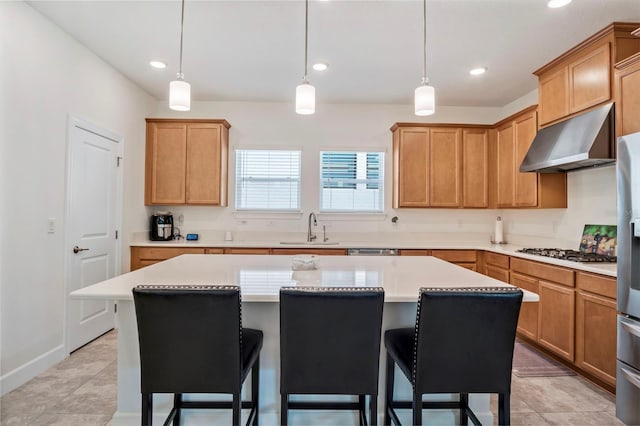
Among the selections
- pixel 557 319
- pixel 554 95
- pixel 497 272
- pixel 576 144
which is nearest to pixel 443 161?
pixel 554 95

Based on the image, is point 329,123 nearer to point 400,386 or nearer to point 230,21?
point 230,21

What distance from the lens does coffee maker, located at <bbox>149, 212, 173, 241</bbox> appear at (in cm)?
428

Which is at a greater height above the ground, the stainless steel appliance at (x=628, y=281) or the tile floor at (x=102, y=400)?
the stainless steel appliance at (x=628, y=281)

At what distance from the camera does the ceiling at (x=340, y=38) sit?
97.7 inches

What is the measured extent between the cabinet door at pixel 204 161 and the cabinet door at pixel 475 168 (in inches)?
127

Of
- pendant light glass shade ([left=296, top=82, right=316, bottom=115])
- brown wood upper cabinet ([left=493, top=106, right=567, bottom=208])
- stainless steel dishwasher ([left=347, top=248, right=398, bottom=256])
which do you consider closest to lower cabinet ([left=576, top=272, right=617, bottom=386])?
brown wood upper cabinet ([left=493, top=106, right=567, bottom=208])

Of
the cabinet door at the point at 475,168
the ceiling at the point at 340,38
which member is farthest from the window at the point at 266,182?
the cabinet door at the point at 475,168

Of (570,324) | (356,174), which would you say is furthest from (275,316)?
(356,174)

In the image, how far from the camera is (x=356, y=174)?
4691 millimetres

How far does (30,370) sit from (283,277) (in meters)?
2.21

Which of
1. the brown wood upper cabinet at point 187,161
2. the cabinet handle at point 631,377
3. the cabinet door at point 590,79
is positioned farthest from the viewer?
the brown wood upper cabinet at point 187,161

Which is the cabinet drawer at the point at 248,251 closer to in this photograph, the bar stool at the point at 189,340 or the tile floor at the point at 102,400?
the tile floor at the point at 102,400

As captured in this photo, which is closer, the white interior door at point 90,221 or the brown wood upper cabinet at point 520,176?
the white interior door at point 90,221

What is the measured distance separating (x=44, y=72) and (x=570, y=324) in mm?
4711
